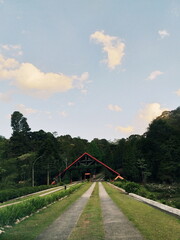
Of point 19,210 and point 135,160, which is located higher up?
point 135,160

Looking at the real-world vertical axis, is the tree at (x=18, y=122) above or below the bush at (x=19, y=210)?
above

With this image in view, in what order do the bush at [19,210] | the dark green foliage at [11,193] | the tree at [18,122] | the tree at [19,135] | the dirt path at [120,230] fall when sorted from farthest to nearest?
the tree at [18,122] → the tree at [19,135] → the dark green foliage at [11,193] → the bush at [19,210] → the dirt path at [120,230]

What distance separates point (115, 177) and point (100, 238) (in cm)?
5820

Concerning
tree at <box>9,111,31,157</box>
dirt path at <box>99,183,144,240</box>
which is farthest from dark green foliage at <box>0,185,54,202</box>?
tree at <box>9,111,31,157</box>

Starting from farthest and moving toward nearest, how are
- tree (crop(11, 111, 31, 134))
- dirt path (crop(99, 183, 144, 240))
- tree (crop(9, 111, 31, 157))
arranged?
tree (crop(11, 111, 31, 134))
tree (crop(9, 111, 31, 157))
dirt path (crop(99, 183, 144, 240))

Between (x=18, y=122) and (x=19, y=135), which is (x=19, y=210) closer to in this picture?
(x=19, y=135)

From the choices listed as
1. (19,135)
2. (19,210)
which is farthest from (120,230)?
(19,135)

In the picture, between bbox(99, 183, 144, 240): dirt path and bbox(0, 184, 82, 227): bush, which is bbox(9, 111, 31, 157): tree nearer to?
bbox(0, 184, 82, 227): bush

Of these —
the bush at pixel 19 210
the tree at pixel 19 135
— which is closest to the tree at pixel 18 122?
the tree at pixel 19 135

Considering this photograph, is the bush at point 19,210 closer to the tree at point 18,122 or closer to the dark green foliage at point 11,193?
the dark green foliage at point 11,193

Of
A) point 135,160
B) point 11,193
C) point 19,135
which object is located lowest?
point 11,193

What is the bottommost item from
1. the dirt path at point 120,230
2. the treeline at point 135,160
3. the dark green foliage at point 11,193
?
the dark green foliage at point 11,193

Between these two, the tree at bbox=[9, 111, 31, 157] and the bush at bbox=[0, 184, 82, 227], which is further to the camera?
the tree at bbox=[9, 111, 31, 157]

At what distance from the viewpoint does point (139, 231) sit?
27.9 ft
